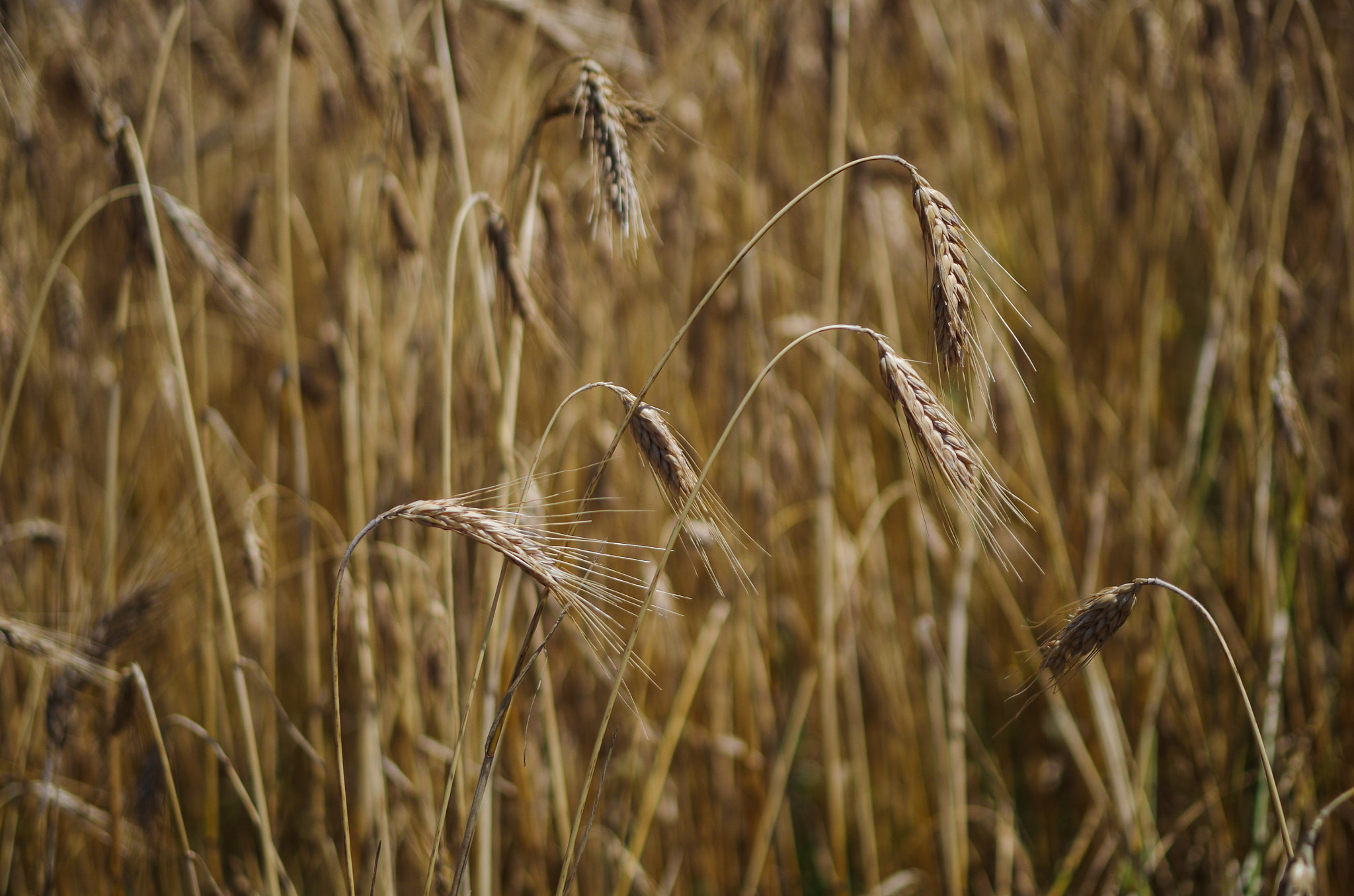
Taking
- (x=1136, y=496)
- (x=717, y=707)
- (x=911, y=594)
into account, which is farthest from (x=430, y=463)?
(x=1136, y=496)

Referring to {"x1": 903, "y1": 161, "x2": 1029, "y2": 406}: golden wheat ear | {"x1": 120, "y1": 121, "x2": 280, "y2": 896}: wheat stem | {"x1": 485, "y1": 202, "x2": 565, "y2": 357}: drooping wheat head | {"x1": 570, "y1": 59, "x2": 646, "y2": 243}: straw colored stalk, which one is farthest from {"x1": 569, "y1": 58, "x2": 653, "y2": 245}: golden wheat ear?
{"x1": 120, "y1": 121, "x2": 280, "y2": 896}: wheat stem

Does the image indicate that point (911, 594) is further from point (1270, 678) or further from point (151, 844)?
point (151, 844)

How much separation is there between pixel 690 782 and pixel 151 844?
0.91m

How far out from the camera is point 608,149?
0.80 meters

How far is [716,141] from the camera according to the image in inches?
97.0

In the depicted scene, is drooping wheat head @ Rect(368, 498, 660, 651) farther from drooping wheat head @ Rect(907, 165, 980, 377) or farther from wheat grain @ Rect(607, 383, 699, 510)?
drooping wheat head @ Rect(907, 165, 980, 377)

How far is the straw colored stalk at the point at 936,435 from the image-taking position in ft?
2.08

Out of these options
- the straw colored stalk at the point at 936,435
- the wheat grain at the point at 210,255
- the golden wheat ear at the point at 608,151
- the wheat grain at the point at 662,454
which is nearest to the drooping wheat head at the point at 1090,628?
the straw colored stalk at the point at 936,435

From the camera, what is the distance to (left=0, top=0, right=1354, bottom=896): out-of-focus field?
1.12 metres

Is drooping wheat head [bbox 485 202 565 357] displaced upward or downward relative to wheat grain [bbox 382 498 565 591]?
upward

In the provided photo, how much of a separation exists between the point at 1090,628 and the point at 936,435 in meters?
0.28

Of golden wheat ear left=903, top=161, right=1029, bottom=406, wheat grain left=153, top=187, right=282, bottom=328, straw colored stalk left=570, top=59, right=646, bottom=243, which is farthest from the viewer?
wheat grain left=153, top=187, right=282, bottom=328

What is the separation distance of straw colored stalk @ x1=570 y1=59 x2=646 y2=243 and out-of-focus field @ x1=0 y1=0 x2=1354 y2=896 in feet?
0.06

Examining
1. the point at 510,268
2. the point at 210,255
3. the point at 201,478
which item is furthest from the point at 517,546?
the point at 210,255
